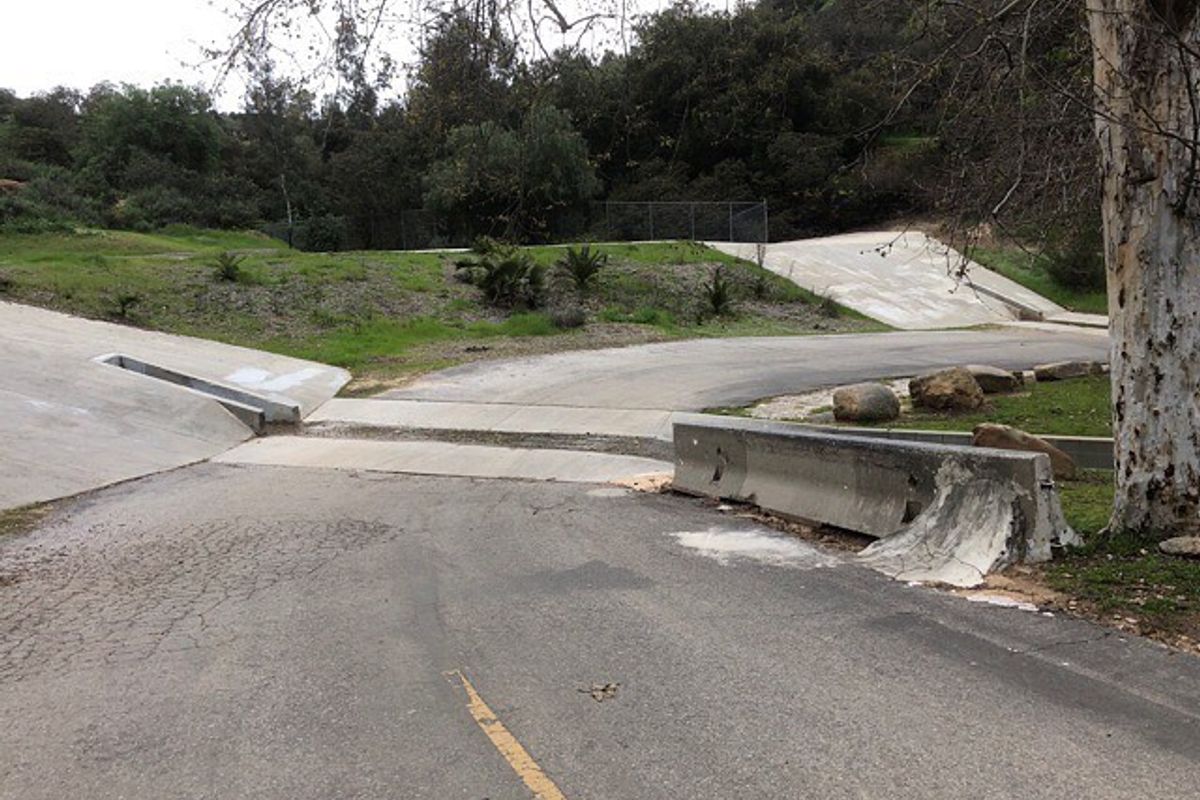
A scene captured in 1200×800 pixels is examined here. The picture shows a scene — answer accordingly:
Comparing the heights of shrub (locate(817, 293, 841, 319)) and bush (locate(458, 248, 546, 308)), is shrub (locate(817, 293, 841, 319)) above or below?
below

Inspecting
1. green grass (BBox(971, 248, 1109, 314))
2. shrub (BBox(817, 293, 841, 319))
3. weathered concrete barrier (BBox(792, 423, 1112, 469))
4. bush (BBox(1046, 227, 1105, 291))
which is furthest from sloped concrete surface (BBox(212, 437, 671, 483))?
bush (BBox(1046, 227, 1105, 291))

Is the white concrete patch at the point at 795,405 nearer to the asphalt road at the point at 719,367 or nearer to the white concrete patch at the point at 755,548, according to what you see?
the asphalt road at the point at 719,367

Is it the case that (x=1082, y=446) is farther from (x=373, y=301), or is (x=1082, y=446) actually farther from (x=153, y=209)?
(x=153, y=209)

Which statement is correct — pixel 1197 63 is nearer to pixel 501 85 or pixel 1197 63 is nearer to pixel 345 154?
pixel 501 85

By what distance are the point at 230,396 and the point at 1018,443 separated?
11.8 meters

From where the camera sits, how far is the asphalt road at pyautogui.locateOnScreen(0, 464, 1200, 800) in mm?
4152

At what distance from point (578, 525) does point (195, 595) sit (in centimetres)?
336

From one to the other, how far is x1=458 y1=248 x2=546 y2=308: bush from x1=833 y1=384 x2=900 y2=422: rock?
14.5 meters

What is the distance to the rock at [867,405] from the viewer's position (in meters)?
14.3

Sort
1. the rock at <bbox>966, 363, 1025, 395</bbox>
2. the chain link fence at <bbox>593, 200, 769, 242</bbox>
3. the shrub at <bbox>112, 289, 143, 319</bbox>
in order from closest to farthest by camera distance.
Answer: the rock at <bbox>966, 363, 1025, 395</bbox> → the shrub at <bbox>112, 289, 143, 319</bbox> → the chain link fence at <bbox>593, 200, 769, 242</bbox>

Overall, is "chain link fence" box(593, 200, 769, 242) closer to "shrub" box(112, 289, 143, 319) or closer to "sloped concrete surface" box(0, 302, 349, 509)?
"shrub" box(112, 289, 143, 319)

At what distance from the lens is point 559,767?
13.8ft

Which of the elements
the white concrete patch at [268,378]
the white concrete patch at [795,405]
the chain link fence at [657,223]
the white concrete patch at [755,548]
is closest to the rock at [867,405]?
the white concrete patch at [795,405]

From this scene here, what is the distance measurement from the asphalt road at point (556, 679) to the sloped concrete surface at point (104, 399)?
3537 mm
